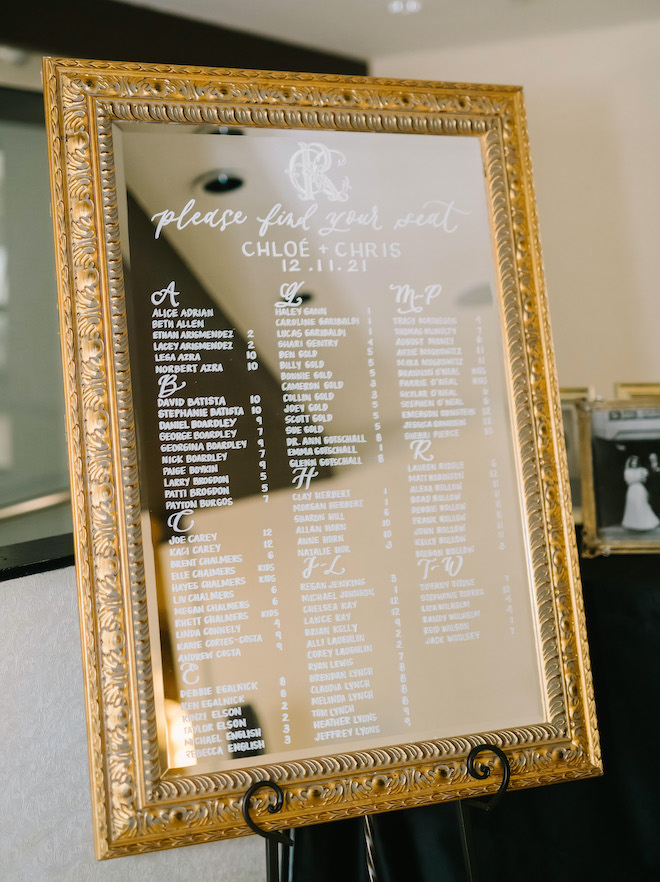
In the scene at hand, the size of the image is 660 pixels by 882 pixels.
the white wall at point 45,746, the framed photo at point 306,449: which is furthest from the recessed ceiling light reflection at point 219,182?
the white wall at point 45,746

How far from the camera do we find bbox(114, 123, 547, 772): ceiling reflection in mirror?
3.11 feet

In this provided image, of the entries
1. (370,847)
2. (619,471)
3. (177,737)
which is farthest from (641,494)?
(177,737)

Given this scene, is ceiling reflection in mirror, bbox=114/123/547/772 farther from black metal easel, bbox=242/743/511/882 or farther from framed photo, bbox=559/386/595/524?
framed photo, bbox=559/386/595/524

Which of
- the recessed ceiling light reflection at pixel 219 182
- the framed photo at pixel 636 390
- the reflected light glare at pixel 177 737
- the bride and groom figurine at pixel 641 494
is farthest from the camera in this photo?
the framed photo at pixel 636 390

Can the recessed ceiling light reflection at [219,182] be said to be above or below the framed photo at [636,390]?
above

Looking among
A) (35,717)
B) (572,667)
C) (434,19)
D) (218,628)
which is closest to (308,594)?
(218,628)

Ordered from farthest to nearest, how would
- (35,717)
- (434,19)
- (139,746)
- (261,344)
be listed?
(434,19), (35,717), (261,344), (139,746)

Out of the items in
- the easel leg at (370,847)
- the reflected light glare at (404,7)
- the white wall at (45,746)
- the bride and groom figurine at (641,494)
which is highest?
the reflected light glare at (404,7)

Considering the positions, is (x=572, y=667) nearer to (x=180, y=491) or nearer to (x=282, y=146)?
(x=180, y=491)

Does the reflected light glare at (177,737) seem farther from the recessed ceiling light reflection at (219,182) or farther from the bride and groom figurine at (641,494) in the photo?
the bride and groom figurine at (641,494)

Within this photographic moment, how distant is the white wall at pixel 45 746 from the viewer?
3.62ft

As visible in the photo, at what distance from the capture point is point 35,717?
1126 millimetres

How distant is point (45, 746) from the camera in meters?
1.13

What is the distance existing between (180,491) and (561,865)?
929 millimetres
